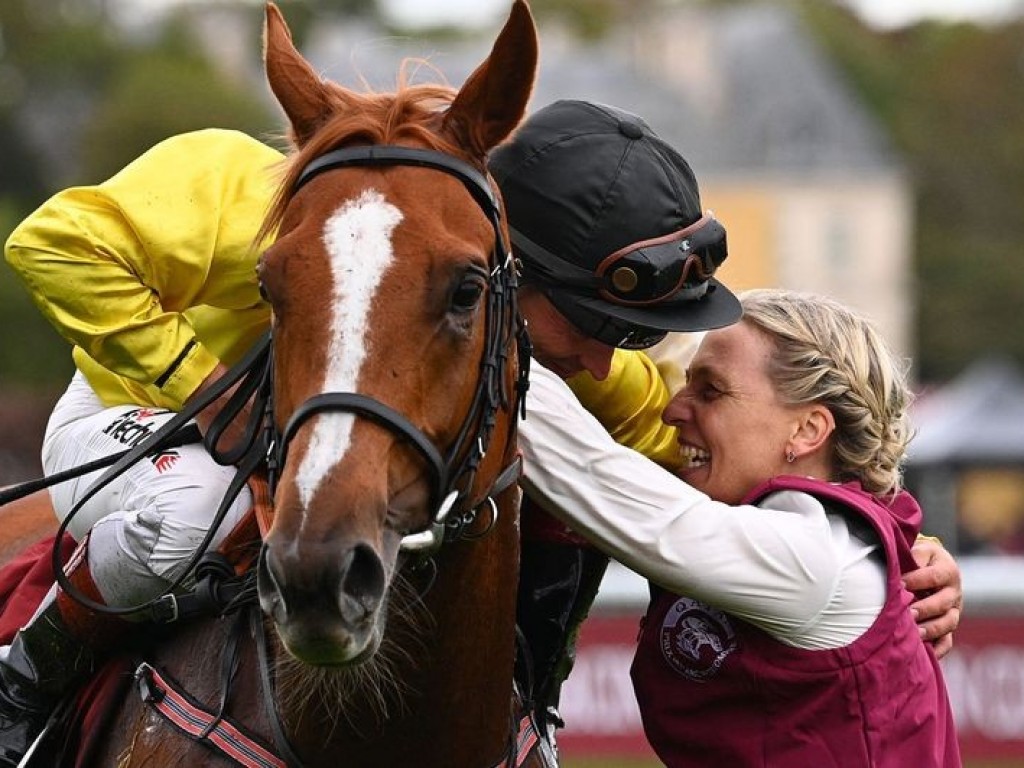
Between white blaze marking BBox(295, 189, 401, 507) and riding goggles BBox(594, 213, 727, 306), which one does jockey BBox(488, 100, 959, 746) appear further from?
white blaze marking BBox(295, 189, 401, 507)

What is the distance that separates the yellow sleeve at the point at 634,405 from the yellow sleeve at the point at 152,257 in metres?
0.76

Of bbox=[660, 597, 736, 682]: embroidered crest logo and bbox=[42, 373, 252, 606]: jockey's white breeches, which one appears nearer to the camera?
bbox=[42, 373, 252, 606]: jockey's white breeches

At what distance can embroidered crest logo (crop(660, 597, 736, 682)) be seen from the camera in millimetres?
3828

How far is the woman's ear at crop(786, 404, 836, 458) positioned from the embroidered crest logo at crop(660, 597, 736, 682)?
381mm

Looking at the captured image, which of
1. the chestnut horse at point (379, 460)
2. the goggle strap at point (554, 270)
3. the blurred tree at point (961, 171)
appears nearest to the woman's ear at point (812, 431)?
the goggle strap at point (554, 270)

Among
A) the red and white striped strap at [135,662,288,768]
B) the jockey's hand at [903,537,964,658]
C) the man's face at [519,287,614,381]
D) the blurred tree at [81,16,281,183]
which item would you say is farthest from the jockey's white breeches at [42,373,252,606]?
the blurred tree at [81,16,281,183]

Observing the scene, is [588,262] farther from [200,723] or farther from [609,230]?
[200,723]

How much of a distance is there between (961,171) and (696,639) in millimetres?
69962

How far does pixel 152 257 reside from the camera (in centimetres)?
397

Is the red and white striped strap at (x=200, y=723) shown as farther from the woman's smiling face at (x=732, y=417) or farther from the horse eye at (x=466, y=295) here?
the woman's smiling face at (x=732, y=417)

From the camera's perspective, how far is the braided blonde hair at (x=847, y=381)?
13.1 ft

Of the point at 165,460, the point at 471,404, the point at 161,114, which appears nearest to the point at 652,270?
the point at 471,404

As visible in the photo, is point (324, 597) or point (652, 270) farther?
point (652, 270)

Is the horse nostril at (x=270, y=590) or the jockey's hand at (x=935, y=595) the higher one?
the horse nostril at (x=270, y=590)
